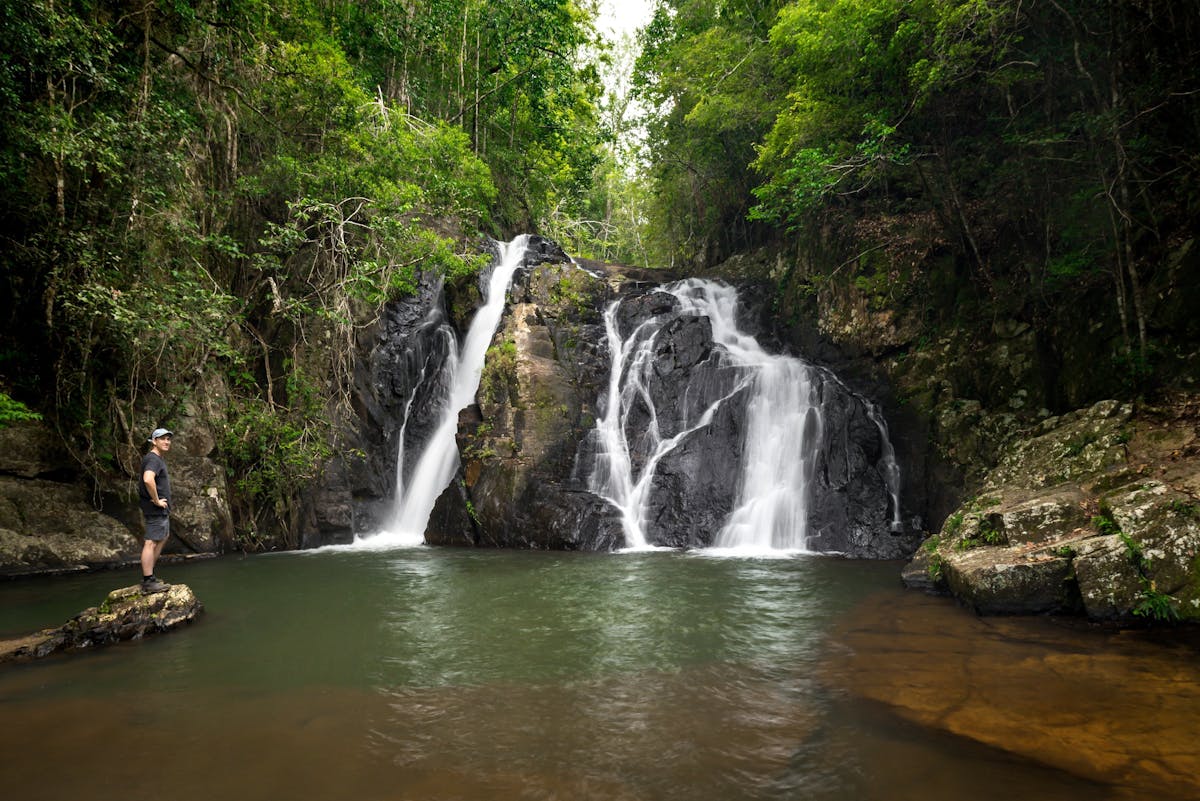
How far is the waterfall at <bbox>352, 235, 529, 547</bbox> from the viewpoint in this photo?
12.2 m

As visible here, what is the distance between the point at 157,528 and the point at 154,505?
237 millimetres

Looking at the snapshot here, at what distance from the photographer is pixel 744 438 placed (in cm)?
1125

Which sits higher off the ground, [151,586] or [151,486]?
[151,486]

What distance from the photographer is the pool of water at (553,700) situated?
305 centimetres

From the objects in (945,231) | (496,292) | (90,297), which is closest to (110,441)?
(90,297)

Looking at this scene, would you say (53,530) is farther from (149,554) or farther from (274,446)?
(149,554)

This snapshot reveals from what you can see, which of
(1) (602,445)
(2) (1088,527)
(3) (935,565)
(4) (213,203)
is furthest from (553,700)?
(4) (213,203)

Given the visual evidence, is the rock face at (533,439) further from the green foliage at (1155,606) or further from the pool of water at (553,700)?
the green foliage at (1155,606)

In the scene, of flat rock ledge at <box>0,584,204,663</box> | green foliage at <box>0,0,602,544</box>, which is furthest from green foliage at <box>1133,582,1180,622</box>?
green foliage at <box>0,0,602,544</box>

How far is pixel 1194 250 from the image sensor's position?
288 inches

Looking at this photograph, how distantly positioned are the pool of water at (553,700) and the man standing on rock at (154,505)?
71cm

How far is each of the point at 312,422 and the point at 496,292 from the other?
5796 mm

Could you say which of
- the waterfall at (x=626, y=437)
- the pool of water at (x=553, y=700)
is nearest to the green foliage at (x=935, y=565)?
the pool of water at (x=553, y=700)

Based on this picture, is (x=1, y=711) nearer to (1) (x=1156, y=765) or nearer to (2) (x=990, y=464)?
(1) (x=1156, y=765)
